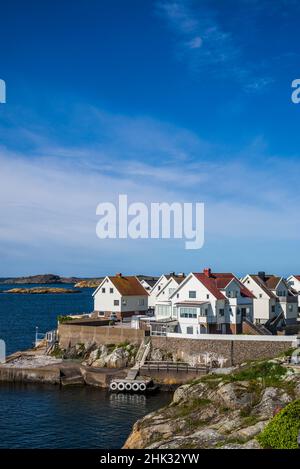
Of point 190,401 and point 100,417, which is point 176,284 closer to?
point 100,417

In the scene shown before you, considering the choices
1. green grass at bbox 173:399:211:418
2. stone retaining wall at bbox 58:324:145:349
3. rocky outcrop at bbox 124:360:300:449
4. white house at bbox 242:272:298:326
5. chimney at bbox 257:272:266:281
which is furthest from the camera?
chimney at bbox 257:272:266:281

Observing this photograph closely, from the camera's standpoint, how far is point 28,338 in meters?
94.9

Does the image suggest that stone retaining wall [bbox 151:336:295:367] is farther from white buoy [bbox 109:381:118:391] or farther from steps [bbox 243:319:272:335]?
white buoy [bbox 109:381:118:391]

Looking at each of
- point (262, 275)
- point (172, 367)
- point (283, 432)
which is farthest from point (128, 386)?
point (262, 275)

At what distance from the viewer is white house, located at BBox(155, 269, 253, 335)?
66688mm

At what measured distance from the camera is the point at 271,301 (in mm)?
78188

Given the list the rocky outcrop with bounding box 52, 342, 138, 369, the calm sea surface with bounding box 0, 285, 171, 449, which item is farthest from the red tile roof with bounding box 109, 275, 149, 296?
the calm sea surface with bounding box 0, 285, 171, 449

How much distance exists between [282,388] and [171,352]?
91.2ft

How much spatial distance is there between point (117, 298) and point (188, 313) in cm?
1644

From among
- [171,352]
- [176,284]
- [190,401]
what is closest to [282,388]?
[190,401]

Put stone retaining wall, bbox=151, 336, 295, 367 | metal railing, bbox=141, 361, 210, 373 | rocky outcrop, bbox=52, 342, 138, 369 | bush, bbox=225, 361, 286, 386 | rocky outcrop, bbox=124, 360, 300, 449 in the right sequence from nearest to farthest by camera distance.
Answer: rocky outcrop, bbox=124, 360, 300, 449 < bush, bbox=225, 361, 286, 386 < metal railing, bbox=141, 361, 210, 373 < stone retaining wall, bbox=151, 336, 295, 367 < rocky outcrop, bbox=52, 342, 138, 369

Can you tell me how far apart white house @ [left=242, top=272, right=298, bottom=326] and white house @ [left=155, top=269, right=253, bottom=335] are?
20.2 feet

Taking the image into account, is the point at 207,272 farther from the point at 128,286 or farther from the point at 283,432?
the point at 283,432

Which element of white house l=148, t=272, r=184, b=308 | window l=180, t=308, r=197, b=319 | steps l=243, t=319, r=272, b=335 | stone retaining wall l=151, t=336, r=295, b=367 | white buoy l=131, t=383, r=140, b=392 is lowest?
white buoy l=131, t=383, r=140, b=392
